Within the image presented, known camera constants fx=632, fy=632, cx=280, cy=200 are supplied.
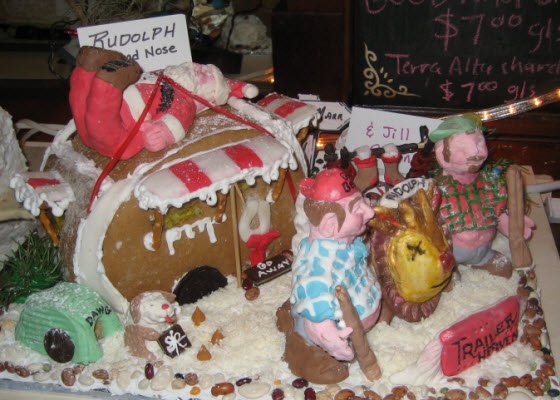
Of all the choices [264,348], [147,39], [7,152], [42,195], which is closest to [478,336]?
[264,348]

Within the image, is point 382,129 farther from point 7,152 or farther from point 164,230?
point 7,152

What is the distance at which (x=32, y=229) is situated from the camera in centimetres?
193

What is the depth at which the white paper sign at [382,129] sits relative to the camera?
194 cm

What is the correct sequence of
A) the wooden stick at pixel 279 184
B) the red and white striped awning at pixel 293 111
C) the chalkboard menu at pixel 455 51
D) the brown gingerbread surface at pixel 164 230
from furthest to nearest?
the chalkboard menu at pixel 455 51
the red and white striped awning at pixel 293 111
the wooden stick at pixel 279 184
the brown gingerbread surface at pixel 164 230

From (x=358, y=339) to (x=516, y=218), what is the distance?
1.85 feet

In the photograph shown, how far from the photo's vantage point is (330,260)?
53.1 inches

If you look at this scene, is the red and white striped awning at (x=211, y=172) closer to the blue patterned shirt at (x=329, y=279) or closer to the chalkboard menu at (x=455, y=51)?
the blue patterned shirt at (x=329, y=279)

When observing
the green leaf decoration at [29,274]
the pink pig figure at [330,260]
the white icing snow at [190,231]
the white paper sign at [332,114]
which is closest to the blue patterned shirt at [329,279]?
the pink pig figure at [330,260]

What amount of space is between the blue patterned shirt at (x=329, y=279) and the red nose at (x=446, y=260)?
17 centimetres

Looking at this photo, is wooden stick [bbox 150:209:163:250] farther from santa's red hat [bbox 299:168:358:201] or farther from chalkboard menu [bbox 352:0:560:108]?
→ chalkboard menu [bbox 352:0:560:108]

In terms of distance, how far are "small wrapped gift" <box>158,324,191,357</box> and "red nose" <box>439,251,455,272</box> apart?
0.64 metres

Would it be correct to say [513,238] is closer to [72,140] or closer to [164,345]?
[164,345]

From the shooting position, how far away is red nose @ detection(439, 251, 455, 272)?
4.76ft

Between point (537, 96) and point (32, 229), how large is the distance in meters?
1.75
